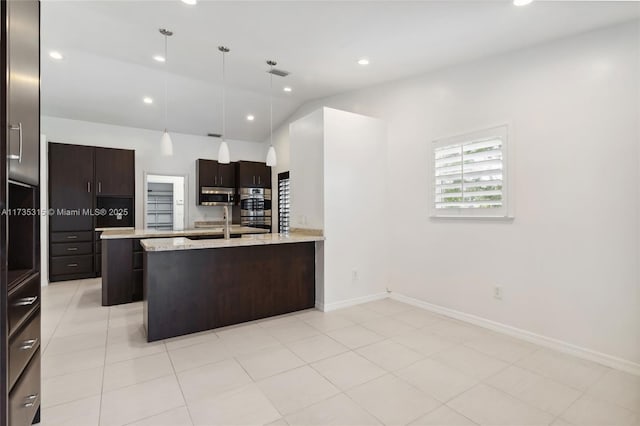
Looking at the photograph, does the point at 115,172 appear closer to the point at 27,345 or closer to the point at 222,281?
the point at 222,281

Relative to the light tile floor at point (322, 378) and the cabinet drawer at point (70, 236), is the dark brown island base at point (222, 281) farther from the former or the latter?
the cabinet drawer at point (70, 236)

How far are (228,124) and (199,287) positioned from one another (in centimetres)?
442

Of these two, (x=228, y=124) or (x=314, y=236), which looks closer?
(x=314, y=236)

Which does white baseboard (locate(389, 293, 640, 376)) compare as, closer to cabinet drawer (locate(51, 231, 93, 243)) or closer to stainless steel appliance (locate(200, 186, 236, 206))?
stainless steel appliance (locate(200, 186, 236, 206))

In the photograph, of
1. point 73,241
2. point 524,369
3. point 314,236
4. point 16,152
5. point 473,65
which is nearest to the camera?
point 16,152

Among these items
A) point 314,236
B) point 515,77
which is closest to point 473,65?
point 515,77

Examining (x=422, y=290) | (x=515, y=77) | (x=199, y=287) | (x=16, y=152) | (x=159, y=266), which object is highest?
(x=515, y=77)

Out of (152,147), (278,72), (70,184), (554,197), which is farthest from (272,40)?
(70,184)

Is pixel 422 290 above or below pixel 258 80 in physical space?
below

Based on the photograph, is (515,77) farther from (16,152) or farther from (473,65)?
(16,152)

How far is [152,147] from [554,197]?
22.3 ft

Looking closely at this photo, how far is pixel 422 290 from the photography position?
392cm

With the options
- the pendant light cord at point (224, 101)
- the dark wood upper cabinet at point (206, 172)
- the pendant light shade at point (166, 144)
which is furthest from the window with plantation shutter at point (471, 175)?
the dark wood upper cabinet at point (206, 172)

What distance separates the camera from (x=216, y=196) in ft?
22.8
